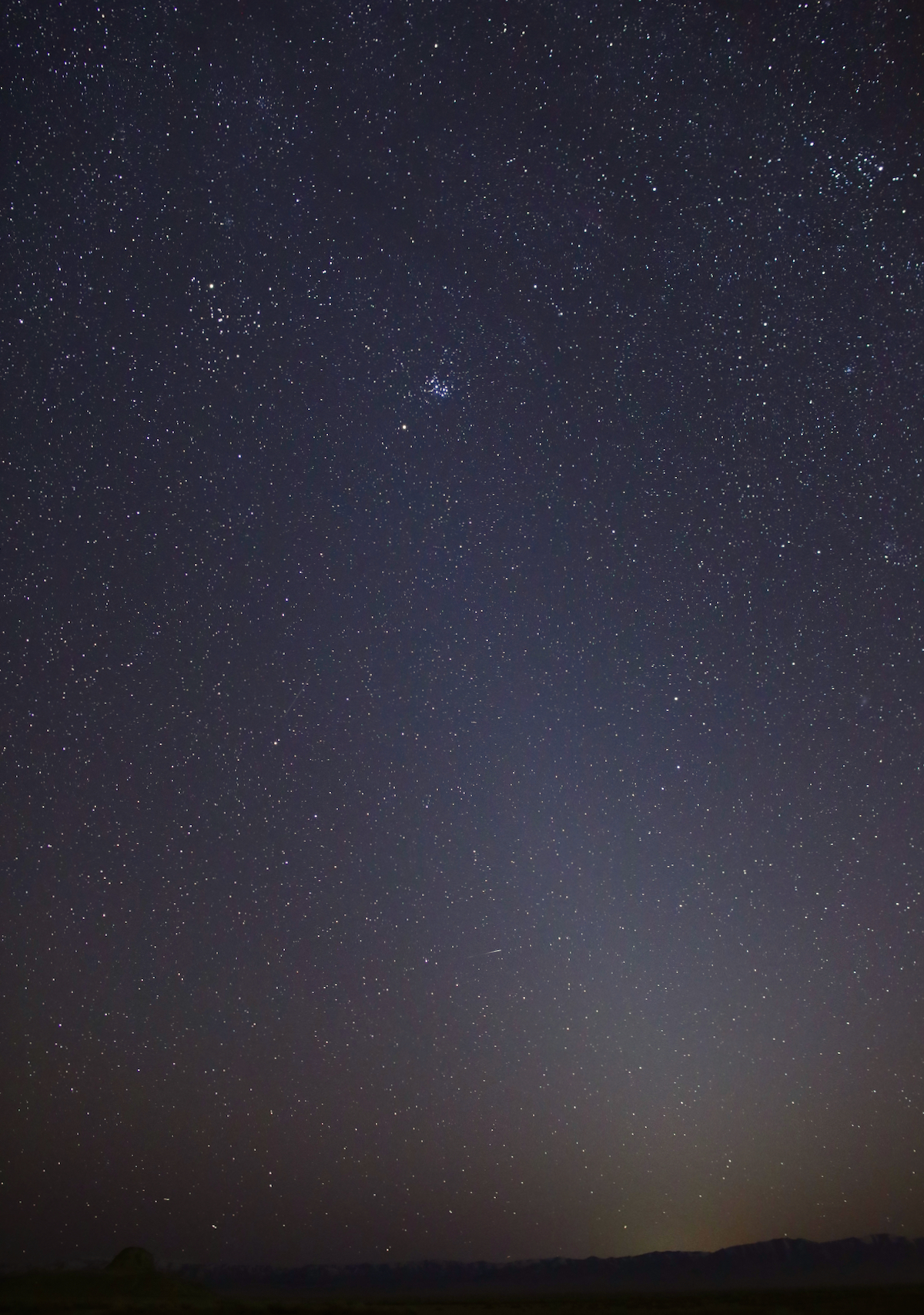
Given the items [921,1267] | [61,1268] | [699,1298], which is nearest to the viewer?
[699,1298]

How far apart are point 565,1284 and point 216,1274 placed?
46077 mm

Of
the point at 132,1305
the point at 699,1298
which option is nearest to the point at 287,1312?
the point at 132,1305

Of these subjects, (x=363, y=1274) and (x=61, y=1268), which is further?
(x=363, y=1274)

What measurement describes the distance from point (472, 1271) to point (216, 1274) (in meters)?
32.9

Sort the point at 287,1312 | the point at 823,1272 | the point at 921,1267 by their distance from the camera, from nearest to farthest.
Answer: the point at 287,1312
the point at 921,1267
the point at 823,1272

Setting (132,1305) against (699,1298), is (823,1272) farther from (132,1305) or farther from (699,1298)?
(132,1305)

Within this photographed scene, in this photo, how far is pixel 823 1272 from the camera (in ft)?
286

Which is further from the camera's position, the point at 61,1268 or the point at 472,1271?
the point at 472,1271

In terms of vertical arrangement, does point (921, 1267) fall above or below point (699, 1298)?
below

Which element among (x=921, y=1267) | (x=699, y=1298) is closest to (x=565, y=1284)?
(x=921, y=1267)

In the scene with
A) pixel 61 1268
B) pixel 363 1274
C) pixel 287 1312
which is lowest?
pixel 363 1274

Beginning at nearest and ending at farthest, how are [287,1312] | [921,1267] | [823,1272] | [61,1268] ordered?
[287,1312] → [61,1268] → [921,1267] → [823,1272]

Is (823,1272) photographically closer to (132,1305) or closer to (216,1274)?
(216,1274)

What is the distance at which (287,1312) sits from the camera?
1753cm
